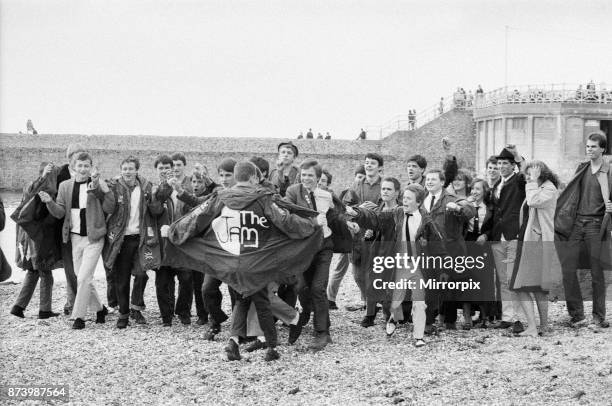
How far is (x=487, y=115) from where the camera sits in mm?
46906

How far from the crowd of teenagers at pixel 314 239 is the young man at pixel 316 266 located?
0.6 inches

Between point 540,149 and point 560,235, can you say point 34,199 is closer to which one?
point 560,235

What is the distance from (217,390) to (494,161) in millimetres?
4821

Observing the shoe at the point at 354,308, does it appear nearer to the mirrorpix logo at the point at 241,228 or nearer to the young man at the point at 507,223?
the young man at the point at 507,223

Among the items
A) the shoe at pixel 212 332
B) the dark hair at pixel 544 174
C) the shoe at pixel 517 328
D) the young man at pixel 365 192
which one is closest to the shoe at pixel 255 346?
the shoe at pixel 212 332

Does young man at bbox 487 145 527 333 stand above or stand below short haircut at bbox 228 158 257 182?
below

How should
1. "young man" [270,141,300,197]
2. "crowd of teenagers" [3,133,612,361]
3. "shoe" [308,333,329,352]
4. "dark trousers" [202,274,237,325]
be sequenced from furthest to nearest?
"young man" [270,141,300,197], "dark trousers" [202,274,237,325], "shoe" [308,333,329,352], "crowd of teenagers" [3,133,612,361]

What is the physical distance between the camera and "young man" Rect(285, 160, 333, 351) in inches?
377

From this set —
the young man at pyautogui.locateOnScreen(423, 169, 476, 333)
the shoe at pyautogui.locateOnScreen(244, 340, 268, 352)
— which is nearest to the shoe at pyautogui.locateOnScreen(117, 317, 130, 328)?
the shoe at pyautogui.locateOnScreen(244, 340, 268, 352)

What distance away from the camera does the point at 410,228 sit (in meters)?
10.0

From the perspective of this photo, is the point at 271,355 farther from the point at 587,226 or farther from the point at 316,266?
the point at 587,226

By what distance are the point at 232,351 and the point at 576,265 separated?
4305mm

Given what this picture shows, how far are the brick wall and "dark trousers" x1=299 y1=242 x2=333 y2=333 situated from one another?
114 feet

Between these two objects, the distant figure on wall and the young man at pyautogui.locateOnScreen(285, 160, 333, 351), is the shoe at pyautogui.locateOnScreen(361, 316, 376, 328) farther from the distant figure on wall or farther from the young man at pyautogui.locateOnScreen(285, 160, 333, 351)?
the distant figure on wall
